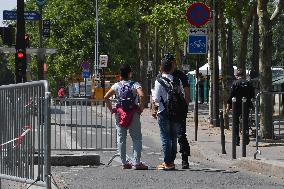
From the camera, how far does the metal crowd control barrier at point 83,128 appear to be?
1845 cm

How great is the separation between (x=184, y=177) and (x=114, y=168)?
7.25 feet

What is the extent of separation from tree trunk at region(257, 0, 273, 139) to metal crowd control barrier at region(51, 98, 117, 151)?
3.50 metres

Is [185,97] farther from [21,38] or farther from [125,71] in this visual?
[21,38]

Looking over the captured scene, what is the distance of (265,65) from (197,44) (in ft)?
6.35

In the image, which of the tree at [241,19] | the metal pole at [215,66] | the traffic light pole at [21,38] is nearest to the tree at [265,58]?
the metal pole at [215,66]

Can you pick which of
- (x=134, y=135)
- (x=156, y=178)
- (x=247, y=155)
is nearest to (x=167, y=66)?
(x=134, y=135)

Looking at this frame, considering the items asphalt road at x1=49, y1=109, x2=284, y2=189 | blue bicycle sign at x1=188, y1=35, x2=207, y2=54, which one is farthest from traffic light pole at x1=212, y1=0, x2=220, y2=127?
asphalt road at x1=49, y1=109, x2=284, y2=189

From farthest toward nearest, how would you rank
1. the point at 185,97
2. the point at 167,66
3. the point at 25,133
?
the point at 167,66 < the point at 185,97 < the point at 25,133

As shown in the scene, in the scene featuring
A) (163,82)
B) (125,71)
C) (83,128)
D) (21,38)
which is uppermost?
(21,38)

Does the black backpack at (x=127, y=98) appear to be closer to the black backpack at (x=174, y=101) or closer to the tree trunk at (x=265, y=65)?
the black backpack at (x=174, y=101)

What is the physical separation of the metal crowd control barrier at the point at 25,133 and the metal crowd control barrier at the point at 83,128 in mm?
7634

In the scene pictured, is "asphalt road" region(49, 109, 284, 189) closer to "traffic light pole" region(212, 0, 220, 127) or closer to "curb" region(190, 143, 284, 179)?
"curb" region(190, 143, 284, 179)

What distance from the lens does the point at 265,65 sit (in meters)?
21.8

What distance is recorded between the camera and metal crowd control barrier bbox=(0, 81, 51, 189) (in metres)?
8.98
